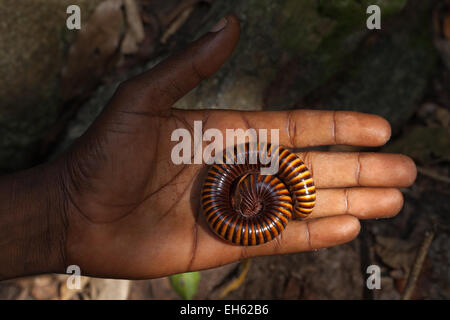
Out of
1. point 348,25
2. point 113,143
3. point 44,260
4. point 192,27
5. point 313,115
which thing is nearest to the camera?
point 113,143

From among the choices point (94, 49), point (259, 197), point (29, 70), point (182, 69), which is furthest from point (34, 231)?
point (94, 49)

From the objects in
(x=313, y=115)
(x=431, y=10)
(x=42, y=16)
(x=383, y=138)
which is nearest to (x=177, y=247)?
(x=313, y=115)

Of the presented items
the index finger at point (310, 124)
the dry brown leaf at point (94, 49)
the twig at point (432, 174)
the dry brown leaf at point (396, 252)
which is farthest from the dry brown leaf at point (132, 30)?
the twig at point (432, 174)

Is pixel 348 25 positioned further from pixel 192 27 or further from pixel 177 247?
pixel 177 247

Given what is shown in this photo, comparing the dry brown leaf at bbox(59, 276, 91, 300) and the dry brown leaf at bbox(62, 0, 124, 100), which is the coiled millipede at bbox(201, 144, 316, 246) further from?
the dry brown leaf at bbox(62, 0, 124, 100)

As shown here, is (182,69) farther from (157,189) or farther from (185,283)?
(185,283)

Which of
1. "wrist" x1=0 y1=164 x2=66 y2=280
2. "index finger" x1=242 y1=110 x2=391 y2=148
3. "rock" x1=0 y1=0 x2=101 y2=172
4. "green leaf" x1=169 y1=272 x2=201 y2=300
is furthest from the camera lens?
"green leaf" x1=169 y1=272 x2=201 y2=300

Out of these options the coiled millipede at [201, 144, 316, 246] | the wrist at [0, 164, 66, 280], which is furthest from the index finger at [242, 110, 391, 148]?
the wrist at [0, 164, 66, 280]
